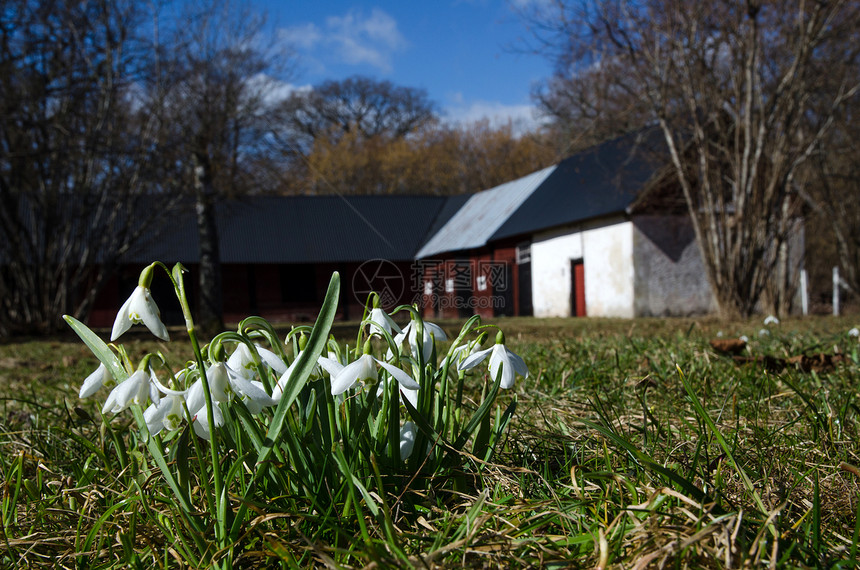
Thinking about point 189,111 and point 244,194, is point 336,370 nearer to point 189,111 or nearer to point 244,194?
point 189,111

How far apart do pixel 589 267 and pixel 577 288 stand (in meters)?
0.94

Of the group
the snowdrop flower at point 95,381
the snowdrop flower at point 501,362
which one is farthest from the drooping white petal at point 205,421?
the snowdrop flower at point 501,362

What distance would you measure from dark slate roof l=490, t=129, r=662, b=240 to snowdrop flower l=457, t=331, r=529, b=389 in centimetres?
1464

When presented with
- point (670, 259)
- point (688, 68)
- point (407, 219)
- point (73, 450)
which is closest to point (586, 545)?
point (73, 450)

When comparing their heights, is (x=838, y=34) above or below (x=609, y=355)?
above

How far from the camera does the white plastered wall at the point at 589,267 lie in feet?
58.9

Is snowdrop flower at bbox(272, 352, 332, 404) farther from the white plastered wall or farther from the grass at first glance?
the white plastered wall

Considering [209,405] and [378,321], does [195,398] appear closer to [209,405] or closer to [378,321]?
[209,405]

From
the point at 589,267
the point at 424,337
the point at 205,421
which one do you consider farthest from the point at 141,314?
the point at 589,267

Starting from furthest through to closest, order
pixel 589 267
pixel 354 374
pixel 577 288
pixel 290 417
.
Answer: pixel 577 288 → pixel 589 267 → pixel 290 417 → pixel 354 374

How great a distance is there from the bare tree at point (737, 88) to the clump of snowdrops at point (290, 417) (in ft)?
34.3

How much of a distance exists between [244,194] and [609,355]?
1342 cm

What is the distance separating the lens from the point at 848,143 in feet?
54.8

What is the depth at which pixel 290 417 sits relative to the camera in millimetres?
1567
